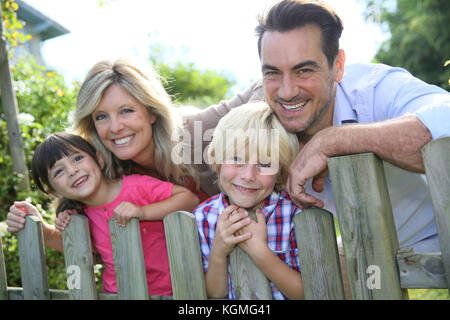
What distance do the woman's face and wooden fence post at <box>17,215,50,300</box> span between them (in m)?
0.67

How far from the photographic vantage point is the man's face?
2.53 metres

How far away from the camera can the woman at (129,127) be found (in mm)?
2955

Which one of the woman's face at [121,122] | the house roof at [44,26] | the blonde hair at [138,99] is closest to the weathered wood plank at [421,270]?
the blonde hair at [138,99]

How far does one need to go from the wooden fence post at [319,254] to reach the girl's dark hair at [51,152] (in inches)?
63.4

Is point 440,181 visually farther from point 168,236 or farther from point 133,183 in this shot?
point 133,183

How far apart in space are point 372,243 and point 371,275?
5.4 inches

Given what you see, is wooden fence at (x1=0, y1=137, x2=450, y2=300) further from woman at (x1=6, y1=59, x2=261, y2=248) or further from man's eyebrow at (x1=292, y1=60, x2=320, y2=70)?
man's eyebrow at (x1=292, y1=60, x2=320, y2=70)

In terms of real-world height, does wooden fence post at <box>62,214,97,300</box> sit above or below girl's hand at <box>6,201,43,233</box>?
below

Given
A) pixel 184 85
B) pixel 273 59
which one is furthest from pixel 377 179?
pixel 184 85

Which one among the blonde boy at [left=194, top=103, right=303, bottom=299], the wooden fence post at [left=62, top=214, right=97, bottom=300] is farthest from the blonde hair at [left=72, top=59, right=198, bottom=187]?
the blonde boy at [left=194, top=103, right=303, bottom=299]

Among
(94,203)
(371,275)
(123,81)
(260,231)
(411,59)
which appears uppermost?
(411,59)

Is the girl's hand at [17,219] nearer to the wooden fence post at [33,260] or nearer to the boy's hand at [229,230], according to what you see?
the wooden fence post at [33,260]

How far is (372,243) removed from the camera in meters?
1.88

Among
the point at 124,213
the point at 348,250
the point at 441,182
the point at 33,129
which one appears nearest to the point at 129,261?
the point at 124,213
